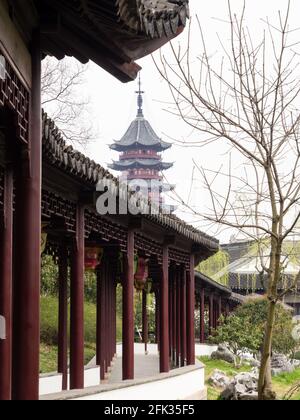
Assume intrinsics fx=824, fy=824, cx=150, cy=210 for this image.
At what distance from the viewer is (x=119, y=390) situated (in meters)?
10.0

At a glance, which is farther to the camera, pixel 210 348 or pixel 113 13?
pixel 210 348

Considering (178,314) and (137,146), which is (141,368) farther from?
(137,146)

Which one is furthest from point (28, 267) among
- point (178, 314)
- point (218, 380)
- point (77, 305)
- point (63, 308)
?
point (218, 380)

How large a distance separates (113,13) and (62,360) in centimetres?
961

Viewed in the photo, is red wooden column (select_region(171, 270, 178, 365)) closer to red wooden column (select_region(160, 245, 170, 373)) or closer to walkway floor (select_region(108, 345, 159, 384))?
walkway floor (select_region(108, 345, 159, 384))

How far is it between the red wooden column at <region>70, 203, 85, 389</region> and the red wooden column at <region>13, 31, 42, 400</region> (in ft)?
11.5

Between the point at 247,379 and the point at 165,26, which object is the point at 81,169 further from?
the point at 247,379

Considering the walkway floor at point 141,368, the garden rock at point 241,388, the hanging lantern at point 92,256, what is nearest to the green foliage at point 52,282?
the walkway floor at point 141,368

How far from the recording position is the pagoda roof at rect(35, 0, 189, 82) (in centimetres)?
480

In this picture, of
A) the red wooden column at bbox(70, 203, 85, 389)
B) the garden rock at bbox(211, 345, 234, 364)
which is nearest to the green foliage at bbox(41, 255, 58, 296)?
the garden rock at bbox(211, 345, 234, 364)

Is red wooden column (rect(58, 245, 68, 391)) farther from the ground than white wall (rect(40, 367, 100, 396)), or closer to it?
farther from the ground

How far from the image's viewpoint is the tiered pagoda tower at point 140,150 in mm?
74875

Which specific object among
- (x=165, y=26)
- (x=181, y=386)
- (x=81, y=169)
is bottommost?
(x=181, y=386)
